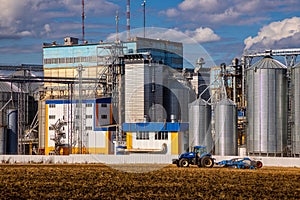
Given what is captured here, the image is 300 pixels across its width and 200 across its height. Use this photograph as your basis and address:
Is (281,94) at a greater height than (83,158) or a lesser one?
greater

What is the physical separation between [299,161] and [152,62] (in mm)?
32604

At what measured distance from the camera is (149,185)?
119 ft

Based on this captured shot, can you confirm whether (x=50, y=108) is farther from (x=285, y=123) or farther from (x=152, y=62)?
(x=285, y=123)

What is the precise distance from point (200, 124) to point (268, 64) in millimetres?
9942

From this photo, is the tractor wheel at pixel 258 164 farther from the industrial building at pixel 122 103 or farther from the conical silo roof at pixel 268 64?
the industrial building at pixel 122 103

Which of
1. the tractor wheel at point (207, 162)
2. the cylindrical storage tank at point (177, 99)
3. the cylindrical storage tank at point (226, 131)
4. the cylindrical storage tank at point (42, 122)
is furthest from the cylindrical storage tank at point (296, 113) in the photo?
the cylindrical storage tank at point (42, 122)

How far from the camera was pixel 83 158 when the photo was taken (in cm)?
6525

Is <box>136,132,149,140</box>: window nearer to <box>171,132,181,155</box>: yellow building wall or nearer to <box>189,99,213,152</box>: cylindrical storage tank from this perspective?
<box>171,132,181,155</box>: yellow building wall

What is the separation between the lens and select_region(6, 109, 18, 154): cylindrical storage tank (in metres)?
86.5

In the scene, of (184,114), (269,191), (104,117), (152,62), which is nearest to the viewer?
(269,191)

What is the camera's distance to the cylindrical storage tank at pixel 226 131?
69125mm

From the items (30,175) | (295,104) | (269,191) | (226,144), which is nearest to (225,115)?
(226,144)

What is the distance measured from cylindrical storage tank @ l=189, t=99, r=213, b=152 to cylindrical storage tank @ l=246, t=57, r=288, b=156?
5235mm

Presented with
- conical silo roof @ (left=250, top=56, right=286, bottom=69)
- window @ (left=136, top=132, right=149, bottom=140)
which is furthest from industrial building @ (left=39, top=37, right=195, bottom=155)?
conical silo roof @ (left=250, top=56, right=286, bottom=69)
